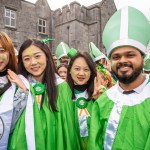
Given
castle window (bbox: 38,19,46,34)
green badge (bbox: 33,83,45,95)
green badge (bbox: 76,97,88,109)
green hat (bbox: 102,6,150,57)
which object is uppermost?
castle window (bbox: 38,19,46,34)

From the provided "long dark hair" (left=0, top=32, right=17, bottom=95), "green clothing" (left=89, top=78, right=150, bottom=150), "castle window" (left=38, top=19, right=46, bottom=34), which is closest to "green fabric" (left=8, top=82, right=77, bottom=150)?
"long dark hair" (left=0, top=32, right=17, bottom=95)

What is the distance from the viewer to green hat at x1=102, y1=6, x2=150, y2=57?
193 centimetres

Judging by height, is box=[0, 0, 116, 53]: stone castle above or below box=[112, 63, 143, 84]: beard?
above

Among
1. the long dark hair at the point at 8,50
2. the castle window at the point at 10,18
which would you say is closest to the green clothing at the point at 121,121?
the long dark hair at the point at 8,50

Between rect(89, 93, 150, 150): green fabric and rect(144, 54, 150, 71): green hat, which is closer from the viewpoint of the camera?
rect(89, 93, 150, 150): green fabric

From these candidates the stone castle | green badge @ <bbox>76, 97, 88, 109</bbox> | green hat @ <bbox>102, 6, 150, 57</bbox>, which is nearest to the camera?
green hat @ <bbox>102, 6, 150, 57</bbox>

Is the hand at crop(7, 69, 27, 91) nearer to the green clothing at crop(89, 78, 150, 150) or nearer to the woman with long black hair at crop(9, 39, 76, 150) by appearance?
the woman with long black hair at crop(9, 39, 76, 150)

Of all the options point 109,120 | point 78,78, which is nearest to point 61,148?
point 109,120

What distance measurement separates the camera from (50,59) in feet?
8.67

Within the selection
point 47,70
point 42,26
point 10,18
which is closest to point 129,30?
point 47,70

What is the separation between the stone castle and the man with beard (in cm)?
1354

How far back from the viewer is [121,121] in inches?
73.8

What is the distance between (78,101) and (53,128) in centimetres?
51

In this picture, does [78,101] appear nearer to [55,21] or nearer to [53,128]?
[53,128]
